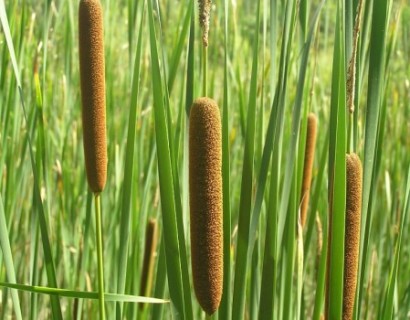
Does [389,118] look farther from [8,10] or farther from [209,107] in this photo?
[209,107]

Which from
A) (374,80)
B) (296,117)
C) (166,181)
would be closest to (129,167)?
(166,181)

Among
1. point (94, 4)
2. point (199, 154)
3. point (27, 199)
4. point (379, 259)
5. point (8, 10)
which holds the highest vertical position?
point (8, 10)

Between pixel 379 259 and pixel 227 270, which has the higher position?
pixel 227 270

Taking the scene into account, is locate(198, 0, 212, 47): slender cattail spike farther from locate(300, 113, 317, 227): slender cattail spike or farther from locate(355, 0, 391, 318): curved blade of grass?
locate(300, 113, 317, 227): slender cattail spike

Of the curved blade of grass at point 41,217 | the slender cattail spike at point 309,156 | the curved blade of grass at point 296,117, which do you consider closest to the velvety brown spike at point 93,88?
the curved blade of grass at point 41,217

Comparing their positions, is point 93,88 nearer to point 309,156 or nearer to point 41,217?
point 41,217

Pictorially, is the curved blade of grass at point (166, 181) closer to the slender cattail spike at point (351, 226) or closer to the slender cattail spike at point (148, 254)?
the slender cattail spike at point (351, 226)

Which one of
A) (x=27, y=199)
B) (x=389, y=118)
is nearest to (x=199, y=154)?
(x=27, y=199)
